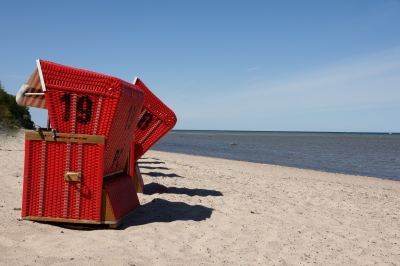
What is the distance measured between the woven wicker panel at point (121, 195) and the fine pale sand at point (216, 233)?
192mm

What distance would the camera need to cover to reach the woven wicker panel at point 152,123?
7.47 meters

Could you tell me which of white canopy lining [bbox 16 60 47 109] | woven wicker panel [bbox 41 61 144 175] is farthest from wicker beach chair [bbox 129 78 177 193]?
woven wicker panel [bbox 41 61 144 175]

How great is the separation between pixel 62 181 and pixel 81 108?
0.91 m

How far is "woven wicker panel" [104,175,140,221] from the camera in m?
4.95

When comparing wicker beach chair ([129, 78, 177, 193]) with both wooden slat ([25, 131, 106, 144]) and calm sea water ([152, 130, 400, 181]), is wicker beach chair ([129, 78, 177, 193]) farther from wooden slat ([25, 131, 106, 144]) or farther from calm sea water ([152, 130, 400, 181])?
calm sea water ([152, 130, 400, 181])

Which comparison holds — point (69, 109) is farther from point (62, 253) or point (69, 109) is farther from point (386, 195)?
point (386, 195)

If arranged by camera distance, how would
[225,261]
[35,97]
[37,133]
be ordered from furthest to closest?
[35,97] → [37,133] → [225,261]

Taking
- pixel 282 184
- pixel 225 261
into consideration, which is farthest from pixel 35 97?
pixel 282 184

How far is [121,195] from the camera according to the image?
5363 millimetres

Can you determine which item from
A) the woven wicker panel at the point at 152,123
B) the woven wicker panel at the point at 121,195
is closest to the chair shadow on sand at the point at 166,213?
the woven wicker panel at the point at 121,195

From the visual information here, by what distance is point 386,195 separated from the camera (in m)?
10.4

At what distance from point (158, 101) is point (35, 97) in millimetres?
2298

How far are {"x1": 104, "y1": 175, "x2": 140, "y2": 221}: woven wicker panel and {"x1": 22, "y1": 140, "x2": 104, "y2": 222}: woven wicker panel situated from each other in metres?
0.24

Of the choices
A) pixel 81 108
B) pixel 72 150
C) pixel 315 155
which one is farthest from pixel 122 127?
pixel 315 155
